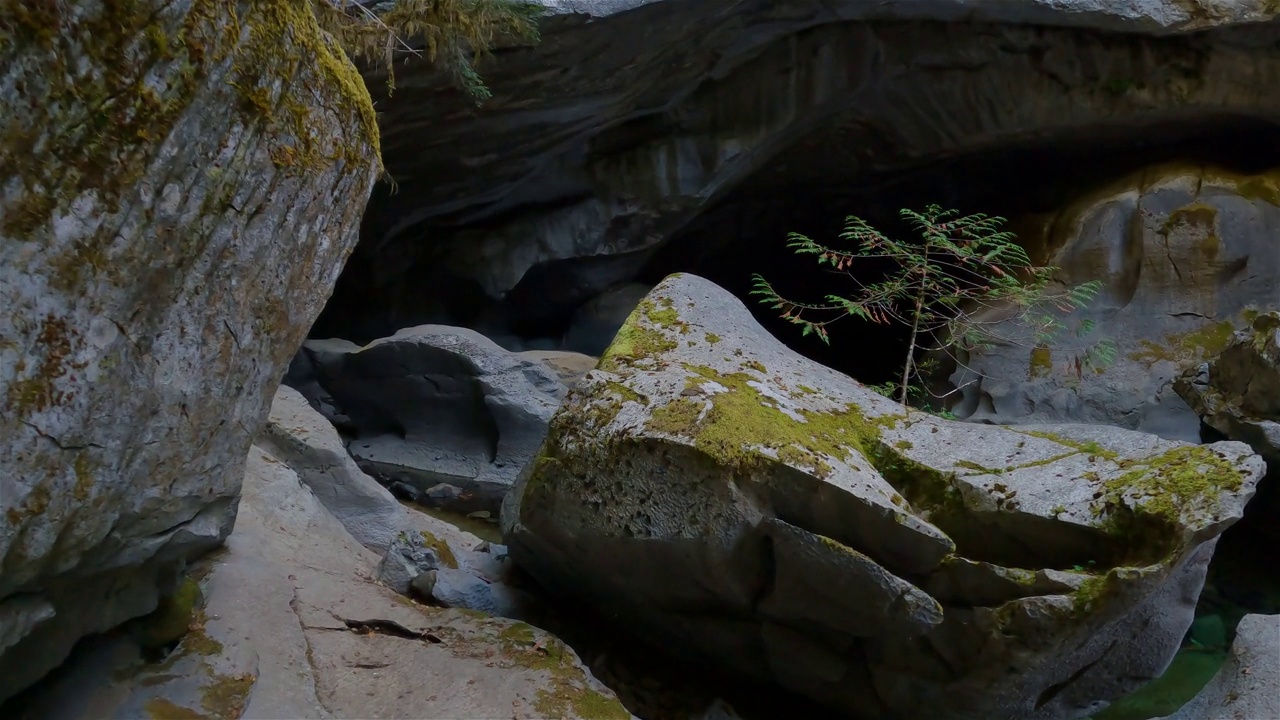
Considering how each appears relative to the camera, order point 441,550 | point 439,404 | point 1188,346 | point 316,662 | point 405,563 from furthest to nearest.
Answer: point 439,404, point 1188,346, point 441,550, point 405,563, point 316,662

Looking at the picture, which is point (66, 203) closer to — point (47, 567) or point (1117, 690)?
point (47, 567)

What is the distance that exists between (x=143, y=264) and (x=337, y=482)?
Answer: 3711mm

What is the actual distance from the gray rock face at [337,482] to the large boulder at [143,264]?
2.41 meters

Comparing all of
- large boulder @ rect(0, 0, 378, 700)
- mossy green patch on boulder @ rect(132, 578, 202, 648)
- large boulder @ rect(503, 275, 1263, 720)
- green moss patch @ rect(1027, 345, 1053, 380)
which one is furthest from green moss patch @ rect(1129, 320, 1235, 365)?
mossy green patch on boulder @ rect(132, 578, 202, 648)

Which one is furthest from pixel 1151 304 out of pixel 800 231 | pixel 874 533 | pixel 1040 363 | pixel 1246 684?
pixel 874 533

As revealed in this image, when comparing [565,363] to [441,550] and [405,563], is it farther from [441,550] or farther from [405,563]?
[405,563]

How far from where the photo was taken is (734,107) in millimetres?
10406

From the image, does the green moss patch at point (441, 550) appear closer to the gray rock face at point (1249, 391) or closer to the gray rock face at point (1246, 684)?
the gray rock face at point (1246, 684)

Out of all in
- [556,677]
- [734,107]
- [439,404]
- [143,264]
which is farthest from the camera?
[734,107]

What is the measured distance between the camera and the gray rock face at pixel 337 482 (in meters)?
5.50

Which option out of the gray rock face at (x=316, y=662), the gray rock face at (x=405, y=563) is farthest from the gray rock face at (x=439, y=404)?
the gray rock face at (x=316, y=662)

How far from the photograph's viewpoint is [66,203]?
1982 millimetres

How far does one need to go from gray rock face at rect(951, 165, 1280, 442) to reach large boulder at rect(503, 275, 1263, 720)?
16.1ft

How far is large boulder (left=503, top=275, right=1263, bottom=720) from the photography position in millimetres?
3248
